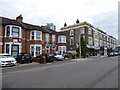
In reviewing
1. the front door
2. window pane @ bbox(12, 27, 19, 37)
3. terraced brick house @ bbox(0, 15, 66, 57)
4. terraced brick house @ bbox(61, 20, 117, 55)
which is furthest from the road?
terraced brick house @ bbox(61, 20, 117, 55)

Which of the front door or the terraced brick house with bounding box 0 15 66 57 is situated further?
the front door

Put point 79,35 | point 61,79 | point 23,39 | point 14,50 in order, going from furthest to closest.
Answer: point 79,35 → point 23,39 → point 14,50 → point 61,79

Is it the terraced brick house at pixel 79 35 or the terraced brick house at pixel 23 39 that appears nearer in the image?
the terraced brick house at pixel 23 39

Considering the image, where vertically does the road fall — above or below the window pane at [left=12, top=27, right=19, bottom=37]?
below

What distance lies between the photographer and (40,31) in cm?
3884

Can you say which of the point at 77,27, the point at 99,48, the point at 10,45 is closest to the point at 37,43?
the point at 10,45

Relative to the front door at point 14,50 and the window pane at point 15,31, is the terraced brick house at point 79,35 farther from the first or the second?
the window pane at point 15,31

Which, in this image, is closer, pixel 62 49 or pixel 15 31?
pixel 15 31

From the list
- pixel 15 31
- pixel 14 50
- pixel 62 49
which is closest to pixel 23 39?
pixel 15 31

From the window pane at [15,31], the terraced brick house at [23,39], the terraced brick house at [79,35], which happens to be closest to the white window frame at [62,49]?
the terraced brick house at [23,39]

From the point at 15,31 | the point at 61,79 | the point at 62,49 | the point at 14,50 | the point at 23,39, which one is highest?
the point at 15,31

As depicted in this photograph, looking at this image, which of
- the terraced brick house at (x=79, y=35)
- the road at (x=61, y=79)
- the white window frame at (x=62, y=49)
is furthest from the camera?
the terraced brick house at (x=79, y=35)

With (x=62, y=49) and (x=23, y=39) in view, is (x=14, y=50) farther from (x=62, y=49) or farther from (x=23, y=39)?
(x=62, y=49)

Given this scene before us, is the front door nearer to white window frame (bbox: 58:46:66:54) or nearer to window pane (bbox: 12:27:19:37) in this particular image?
window pane (bbox: 12:27:19:37)
